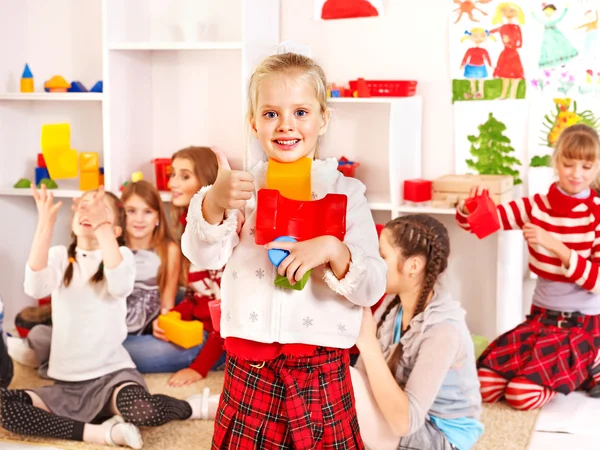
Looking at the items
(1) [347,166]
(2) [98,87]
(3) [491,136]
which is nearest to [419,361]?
(1) [347,166]

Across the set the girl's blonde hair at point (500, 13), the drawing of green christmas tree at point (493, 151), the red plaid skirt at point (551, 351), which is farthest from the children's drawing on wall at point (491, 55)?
the red plaid skirt at point (551, 351)

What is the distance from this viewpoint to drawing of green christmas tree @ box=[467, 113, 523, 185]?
2805mm

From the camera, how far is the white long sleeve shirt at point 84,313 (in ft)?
6.93

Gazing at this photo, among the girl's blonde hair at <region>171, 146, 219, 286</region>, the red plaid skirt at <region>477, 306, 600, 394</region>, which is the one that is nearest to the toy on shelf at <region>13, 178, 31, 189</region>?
the girl's blonde hair at <region>171, 146, 219, 286</region>

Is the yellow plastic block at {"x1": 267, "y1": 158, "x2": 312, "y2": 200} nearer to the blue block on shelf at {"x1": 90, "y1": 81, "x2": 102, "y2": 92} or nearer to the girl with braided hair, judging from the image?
the girl with braided hair

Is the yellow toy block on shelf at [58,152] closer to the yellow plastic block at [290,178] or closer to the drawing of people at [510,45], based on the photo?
the drawing of people at [510,45]

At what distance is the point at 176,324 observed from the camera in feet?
8.29

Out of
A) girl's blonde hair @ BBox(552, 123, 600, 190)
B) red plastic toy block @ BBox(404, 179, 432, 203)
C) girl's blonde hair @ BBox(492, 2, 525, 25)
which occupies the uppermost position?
girl's blonde hair @ BBox(492, 2, 525, 25)

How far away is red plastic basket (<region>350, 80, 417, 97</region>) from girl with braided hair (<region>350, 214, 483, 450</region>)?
0.93 meters

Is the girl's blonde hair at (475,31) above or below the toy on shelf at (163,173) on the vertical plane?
above

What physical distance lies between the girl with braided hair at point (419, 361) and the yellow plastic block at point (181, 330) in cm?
77

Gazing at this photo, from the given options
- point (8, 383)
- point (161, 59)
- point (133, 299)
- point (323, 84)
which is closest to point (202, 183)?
point (133, 299)

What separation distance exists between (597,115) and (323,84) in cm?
176

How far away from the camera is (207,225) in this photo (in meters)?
1.14
